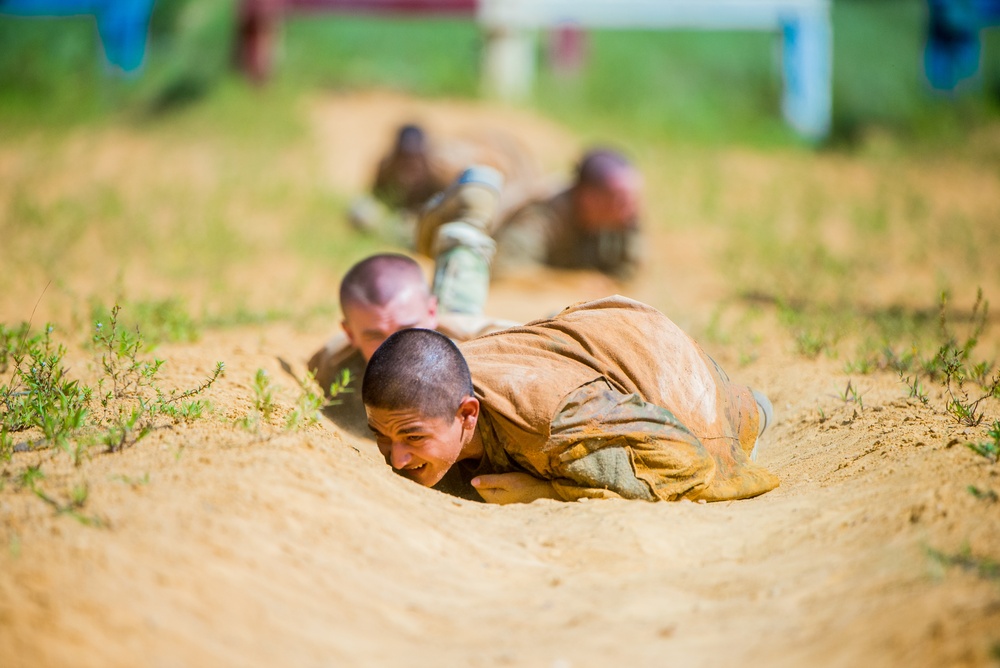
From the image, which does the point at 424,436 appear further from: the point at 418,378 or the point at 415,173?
the point at 415,173

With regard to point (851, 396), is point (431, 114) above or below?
above

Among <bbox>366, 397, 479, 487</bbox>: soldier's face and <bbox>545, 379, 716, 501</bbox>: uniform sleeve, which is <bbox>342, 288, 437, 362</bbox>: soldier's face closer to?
<bbox>366, 397, 479, 487</bbox>: soldier's face

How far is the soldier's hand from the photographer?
290cm

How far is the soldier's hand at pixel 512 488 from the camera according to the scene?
9.52ft

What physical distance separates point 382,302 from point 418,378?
101 centimetres

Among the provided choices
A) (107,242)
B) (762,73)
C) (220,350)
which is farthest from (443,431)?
(762,73)

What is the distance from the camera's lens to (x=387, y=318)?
12.1 feet

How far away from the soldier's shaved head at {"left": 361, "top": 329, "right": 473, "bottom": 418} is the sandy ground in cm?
20

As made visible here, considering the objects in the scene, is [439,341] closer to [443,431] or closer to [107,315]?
[443,431]

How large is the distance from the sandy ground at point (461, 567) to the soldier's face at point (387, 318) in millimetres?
732

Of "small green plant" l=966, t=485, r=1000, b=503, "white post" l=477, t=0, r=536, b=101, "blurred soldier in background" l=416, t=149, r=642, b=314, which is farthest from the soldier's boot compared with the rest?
"white post" l=477, t=0, r=536, b=101

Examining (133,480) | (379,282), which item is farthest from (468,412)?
(379,282)

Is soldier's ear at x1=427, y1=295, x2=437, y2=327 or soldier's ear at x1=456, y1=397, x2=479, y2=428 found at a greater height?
soldier's ear at x1=427, y1=295, x2=437, y2=327

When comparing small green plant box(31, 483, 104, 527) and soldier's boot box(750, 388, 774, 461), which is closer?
small green plant box(31, 483, 104, 527)
